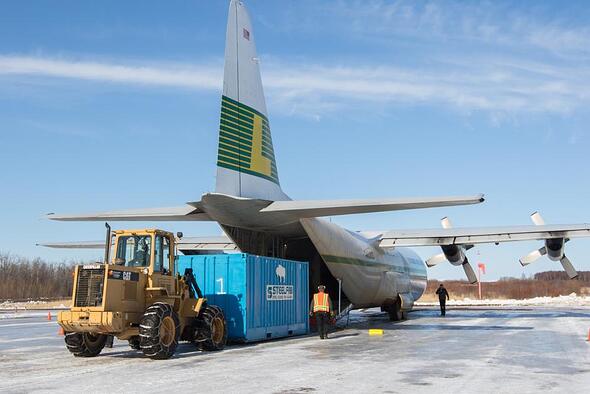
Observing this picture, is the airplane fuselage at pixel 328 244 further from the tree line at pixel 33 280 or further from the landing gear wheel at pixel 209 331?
the tree line at pixel 33 280

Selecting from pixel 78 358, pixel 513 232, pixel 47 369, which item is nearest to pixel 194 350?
pixel 78 358

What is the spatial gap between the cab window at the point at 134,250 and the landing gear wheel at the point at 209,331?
6.09 feet

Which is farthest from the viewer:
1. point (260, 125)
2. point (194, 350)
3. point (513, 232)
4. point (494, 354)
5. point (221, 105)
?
point (513, 232)

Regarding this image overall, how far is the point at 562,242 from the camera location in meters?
25.2

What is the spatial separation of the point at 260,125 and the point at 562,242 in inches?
589

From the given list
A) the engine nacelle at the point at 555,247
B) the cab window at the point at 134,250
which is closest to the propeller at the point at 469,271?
the engine nacelle at the point at 555,247

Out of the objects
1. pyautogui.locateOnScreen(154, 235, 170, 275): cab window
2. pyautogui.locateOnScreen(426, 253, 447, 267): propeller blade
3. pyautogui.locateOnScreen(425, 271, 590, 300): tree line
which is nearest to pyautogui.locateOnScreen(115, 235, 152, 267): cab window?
Result: pyautogui.locateOnScreen(154, 235, 170, 275): cab window

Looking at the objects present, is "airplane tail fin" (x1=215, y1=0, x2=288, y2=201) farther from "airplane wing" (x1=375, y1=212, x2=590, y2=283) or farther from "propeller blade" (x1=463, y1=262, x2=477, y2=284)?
"propeller blade" (x1=463, y1=262, x2=477, y2=284)

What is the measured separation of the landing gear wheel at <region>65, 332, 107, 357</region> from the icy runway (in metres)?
0.33

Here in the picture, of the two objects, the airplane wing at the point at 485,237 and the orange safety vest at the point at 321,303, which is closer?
the orange safety vest at the point at 321,303

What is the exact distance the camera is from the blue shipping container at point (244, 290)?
15445 mm

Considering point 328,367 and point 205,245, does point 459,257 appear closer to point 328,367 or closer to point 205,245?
point 205,245

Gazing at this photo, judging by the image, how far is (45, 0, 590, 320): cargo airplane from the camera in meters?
15.5

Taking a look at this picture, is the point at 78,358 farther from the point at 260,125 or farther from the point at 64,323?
the point at 260,125
